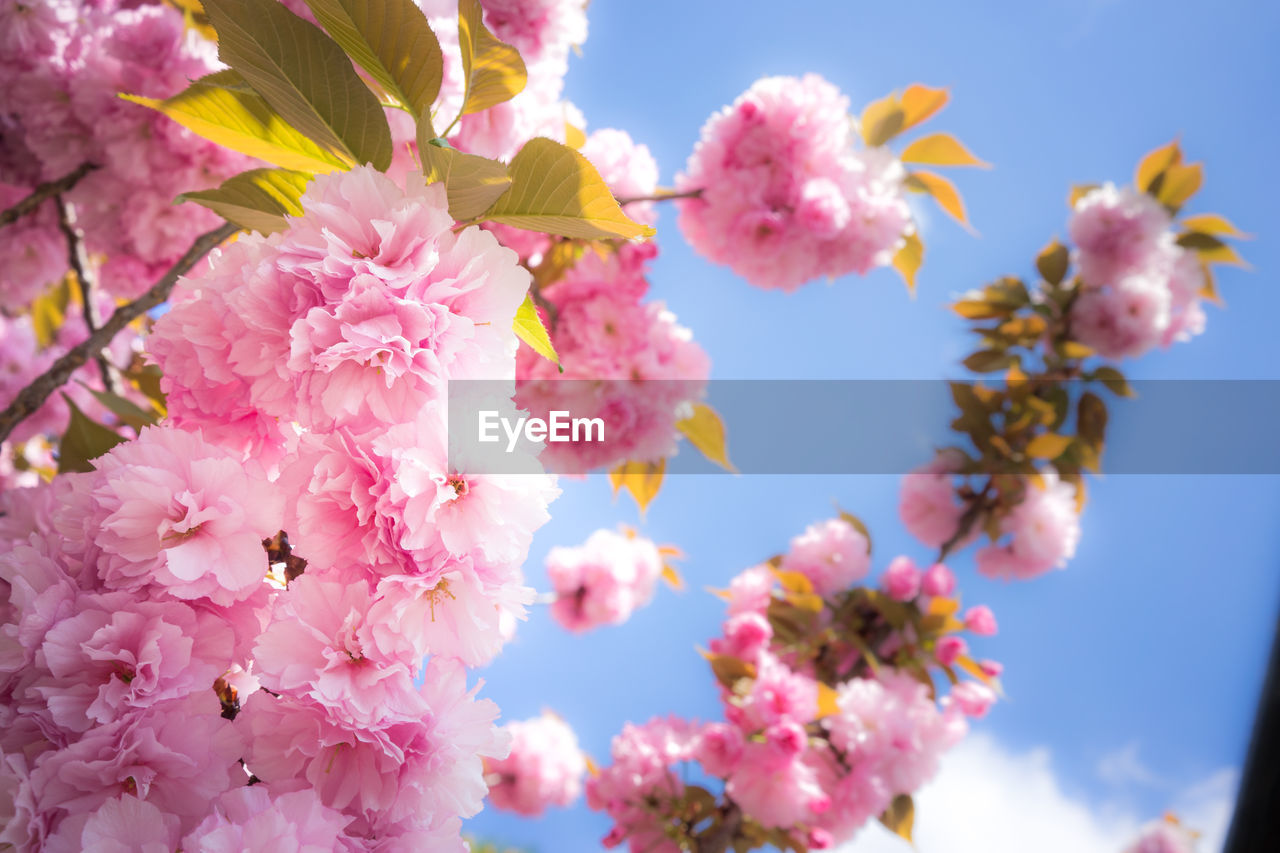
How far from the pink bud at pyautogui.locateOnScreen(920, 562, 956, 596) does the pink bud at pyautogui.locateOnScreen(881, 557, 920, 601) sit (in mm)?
31

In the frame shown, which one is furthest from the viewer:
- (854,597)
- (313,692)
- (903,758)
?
(854,597)

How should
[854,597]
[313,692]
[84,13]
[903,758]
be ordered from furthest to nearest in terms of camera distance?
[854,597] < [903,758] < [84,13] < [313,692]

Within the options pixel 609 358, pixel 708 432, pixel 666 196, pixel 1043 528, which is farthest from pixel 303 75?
pixel 1043 528

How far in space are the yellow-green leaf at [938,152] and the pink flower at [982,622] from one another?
37.5 inches

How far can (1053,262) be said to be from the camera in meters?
1.77

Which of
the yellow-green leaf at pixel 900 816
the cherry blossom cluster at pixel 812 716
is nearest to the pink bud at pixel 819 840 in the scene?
the cherry blossom cluster at pixel 812 716

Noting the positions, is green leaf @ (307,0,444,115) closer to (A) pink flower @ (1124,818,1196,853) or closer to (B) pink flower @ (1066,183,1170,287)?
(B) pink flower @ (1066,183,1170,287)

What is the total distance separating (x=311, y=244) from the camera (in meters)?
0.33

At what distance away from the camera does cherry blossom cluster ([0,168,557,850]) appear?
0.31 metres

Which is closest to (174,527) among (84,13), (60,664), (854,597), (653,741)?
(60,664)

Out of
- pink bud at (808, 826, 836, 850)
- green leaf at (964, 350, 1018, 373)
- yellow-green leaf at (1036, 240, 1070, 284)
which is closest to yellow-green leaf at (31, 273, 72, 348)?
pink bud at (808, 826, 836, 850)

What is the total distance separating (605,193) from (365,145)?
0.15 meters

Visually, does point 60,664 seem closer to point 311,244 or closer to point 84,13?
point 311,244

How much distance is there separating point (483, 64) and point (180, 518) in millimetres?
303
